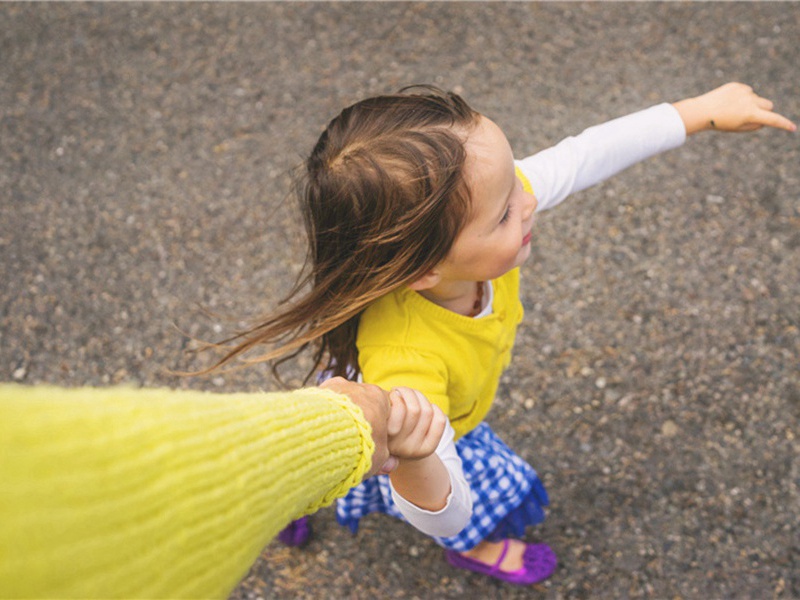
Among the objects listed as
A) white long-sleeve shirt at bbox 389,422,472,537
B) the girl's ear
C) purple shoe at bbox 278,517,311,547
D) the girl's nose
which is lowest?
purple shoe at bbox 278,517,311,547

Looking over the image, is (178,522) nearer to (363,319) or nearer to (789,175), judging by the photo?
(363,319)

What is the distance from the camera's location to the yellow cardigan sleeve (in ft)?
1.37

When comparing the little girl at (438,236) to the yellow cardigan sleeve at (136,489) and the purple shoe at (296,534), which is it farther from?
the yellow cardigan sleeve at (136,489)

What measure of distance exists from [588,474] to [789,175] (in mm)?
1243

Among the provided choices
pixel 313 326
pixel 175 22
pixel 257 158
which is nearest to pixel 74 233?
pixel 257 158

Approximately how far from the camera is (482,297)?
4.78ft

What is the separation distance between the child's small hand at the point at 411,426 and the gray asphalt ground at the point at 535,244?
1040 millimetres

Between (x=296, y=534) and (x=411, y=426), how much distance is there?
1103mm

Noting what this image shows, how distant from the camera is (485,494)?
5.37ft

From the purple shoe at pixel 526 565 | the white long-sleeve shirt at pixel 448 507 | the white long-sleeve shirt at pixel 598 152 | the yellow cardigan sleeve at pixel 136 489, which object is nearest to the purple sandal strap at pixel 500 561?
the purple shoe at pixel 526 565

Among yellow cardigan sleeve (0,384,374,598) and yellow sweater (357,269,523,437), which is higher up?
yellow cardigan sleeve (0,384,374,598)

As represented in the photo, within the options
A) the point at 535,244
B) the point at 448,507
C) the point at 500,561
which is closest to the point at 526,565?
the point at 500,561

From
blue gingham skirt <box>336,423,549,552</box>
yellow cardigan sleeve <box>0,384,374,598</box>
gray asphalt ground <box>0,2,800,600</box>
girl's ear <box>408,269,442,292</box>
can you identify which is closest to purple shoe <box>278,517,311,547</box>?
gray asphalt ground <box>0,2,800,600</box>

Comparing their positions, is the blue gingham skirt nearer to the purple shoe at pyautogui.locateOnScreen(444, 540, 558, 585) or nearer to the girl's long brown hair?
the purple shoe at pyautogui.locateOnScreen(444, 540, 558, 585)
